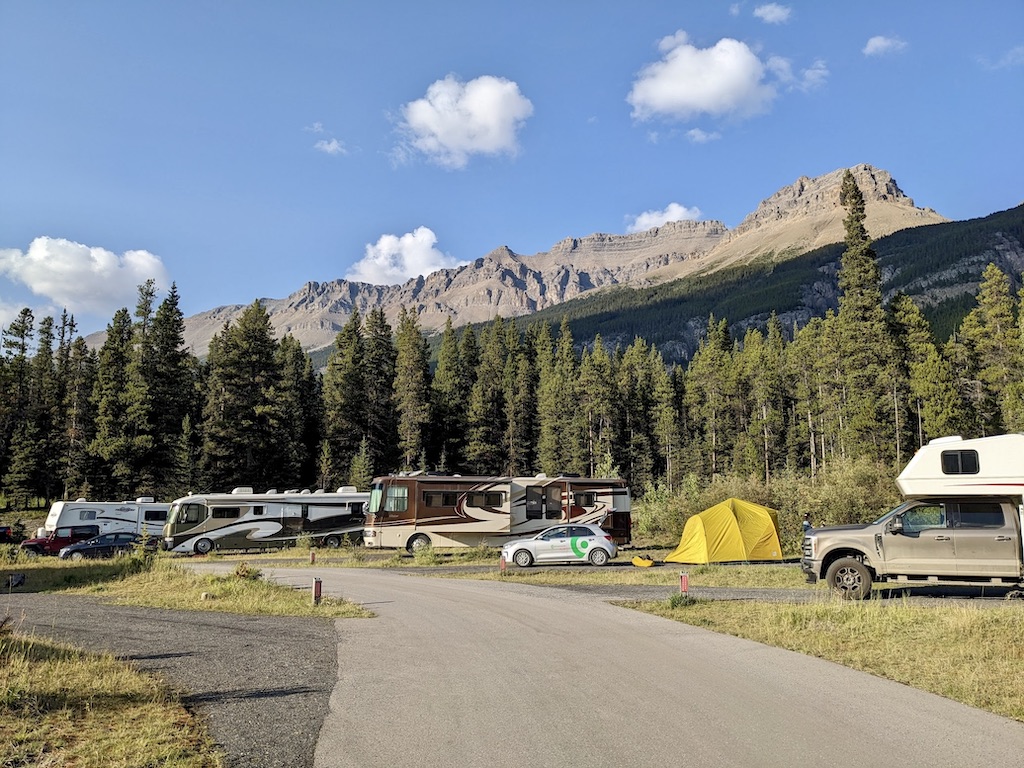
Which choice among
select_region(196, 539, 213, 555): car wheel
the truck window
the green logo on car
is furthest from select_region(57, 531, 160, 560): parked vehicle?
the truck window

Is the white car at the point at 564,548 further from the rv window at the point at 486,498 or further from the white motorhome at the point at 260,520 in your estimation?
the white motorhome at the point at 260,520

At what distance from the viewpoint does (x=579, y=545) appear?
26.4m

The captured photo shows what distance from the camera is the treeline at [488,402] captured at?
50.8 meters

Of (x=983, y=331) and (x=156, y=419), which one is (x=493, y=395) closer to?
(x=156, y=419)

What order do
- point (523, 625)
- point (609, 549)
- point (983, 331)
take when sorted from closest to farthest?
1. point (523, 625)
2. point (609, 549)
3. point (983, 331)

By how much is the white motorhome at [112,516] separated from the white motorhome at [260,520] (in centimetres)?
304

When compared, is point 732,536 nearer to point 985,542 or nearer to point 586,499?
point 586,499

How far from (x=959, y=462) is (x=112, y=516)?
3959 cm

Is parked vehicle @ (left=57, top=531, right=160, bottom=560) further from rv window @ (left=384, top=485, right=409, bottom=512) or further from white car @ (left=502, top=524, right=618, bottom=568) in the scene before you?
white car @ (left=502, top=524, right=618, bottom=568)

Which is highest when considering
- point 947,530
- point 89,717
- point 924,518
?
point 924,518

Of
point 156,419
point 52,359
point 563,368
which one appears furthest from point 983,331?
point 52,359

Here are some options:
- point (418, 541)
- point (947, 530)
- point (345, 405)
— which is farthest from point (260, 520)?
point (947, 530)

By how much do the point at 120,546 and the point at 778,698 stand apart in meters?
33.9

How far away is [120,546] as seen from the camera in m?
33.2
